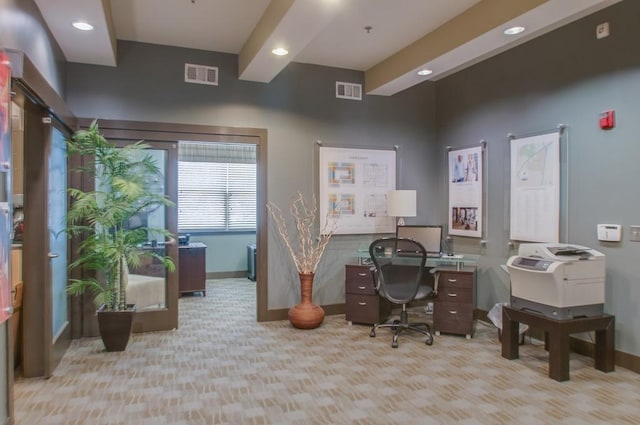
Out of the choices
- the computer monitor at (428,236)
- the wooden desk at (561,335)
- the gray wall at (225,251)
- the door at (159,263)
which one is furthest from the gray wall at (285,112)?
the gray wall at (225,251)

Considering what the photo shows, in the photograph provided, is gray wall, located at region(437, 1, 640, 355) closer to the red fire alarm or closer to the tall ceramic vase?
the red fire alarm

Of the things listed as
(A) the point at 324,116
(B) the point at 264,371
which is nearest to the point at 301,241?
(A) the point at 324,116

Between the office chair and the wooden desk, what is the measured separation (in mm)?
757

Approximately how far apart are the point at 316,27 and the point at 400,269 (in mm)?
2476

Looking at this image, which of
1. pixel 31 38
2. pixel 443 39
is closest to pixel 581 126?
pixel 443 39

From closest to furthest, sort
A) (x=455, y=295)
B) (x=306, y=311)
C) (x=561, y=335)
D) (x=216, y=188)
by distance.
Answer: (x=561, y=335) < (x=455, y=295) < (x=306, y=311) < (x=216, y=188)

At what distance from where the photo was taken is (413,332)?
462cm

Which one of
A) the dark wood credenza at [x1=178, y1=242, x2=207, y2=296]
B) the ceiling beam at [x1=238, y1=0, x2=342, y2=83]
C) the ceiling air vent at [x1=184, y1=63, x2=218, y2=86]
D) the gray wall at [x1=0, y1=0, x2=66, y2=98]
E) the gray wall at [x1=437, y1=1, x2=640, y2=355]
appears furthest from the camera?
the dark wood credenza at [x1=178, y1=242, x2=207, y2=296]

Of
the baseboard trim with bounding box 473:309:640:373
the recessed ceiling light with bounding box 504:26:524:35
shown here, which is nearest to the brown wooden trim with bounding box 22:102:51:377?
the recessed ceiling light with bounding box 504:26:524:35

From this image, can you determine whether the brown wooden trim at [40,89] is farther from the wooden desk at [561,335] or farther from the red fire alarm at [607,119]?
the red fire alarm at [607,119]

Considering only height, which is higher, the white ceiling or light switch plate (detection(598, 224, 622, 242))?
the white ceiling

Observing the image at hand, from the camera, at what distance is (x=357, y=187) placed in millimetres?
5422

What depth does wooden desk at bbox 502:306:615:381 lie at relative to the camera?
3287mm

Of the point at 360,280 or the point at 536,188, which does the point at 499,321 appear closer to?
the point at 536,188
